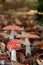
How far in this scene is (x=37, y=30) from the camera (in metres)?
4.75

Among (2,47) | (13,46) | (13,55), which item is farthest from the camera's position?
(2,47)

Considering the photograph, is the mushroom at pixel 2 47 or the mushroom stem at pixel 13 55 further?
the mushroom at pixel 2 47

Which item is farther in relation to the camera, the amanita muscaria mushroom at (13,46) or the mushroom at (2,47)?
the mushroom at (2,47)

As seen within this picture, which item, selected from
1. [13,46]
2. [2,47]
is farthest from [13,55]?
[2,47]

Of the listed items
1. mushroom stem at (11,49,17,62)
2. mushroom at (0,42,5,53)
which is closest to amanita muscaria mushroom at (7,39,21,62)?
mushroom stem at (11,49,17,62)

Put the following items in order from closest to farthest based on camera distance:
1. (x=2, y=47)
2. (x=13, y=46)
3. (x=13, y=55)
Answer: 1. (x=13, y=46)
2. (x=13, y=55)
3. (x=2, y=47)

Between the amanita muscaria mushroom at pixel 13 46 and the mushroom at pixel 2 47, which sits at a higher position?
the amanita muscaria mushroom at pixel 13 46

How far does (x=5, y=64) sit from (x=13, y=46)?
0.86ft

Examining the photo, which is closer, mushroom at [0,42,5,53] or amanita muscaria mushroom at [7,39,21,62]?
amanita muscaria mushroom at [7,39,21,62]

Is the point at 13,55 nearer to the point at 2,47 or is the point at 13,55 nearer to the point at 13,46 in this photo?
the point at 13,46

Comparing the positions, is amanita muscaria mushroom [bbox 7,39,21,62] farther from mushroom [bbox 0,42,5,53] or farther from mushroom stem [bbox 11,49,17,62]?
mushroom [bbox 0,42,5,53]

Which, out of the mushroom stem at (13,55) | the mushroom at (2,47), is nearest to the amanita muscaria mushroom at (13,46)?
the mushroom stem at (13,55)

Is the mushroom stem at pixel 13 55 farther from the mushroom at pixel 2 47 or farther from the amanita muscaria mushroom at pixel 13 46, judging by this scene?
the mushroom at pixel 2 47

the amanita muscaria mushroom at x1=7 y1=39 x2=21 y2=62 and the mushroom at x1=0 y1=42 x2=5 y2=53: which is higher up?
the amanita muscaria mushroom at x1=7 y1=39 x2=21 y2=62
